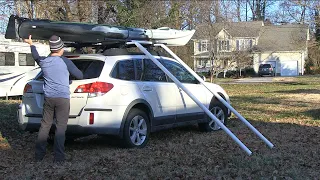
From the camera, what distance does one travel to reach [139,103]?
6805mm

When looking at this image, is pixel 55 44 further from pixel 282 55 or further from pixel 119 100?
pixel 282 55

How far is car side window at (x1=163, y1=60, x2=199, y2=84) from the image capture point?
791cm

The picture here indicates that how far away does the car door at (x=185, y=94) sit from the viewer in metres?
7.79

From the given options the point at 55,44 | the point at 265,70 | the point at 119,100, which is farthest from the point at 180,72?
the point at 265,70

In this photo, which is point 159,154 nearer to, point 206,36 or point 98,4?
point 98,4

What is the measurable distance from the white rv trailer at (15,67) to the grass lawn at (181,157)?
7451mm

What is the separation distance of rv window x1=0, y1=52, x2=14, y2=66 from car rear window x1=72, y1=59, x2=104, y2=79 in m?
11.0

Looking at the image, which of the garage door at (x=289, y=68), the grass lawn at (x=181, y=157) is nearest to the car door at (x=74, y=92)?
the grass lawn at (x=181, y=157)

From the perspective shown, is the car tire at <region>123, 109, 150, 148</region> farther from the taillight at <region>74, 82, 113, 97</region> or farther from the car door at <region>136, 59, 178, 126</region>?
the taillight at <region>74, 82, 113, 97</region>

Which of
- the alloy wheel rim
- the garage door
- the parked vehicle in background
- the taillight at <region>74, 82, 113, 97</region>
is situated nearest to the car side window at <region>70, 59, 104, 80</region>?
the taillight at <region>74, 82, 113, 97</region>

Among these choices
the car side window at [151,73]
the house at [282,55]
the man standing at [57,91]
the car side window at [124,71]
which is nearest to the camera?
the man standing at [57,91]

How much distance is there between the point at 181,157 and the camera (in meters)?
5.99

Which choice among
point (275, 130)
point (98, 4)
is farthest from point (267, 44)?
point (275, 130)

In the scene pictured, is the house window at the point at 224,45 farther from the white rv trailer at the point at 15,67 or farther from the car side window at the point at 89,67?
the car side window at the point at 89,67
